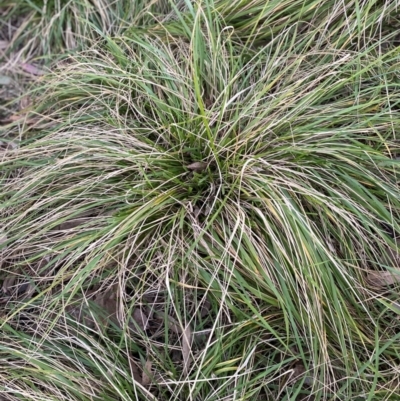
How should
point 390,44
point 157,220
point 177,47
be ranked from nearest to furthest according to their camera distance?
point 157,220 < point 390,44 < point 177,47

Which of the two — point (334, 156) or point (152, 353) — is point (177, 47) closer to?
point (334, 156)

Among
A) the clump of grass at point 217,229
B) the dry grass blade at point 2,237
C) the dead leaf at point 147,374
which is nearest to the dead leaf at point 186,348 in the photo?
the clump of grass at point 217,229

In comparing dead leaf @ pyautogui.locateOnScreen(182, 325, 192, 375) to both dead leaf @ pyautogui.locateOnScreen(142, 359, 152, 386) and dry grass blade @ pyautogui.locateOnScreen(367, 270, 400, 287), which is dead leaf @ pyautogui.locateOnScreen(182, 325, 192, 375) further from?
dry grass blade @ pyautogui.locateOnScreen(367, 270, 400, 287)

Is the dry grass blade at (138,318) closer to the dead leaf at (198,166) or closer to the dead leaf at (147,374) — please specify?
the dead leaf at (147,374)

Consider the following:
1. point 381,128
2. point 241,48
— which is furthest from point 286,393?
point 241,48

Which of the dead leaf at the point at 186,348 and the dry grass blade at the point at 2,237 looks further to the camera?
the dry grass blade at the point at 2,237

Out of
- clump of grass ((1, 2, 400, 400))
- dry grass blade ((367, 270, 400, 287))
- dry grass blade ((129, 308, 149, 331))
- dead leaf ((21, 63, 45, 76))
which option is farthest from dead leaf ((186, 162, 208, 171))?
dead leaf ((21, 63, 45, 76))

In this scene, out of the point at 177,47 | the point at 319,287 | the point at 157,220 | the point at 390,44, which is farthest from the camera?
the point at 177,47

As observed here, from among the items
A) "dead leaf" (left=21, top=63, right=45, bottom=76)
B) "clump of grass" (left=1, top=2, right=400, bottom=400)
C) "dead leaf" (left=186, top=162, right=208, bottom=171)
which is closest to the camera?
"clump of grass" (left=1, top=2, right=400, bottom=400)
